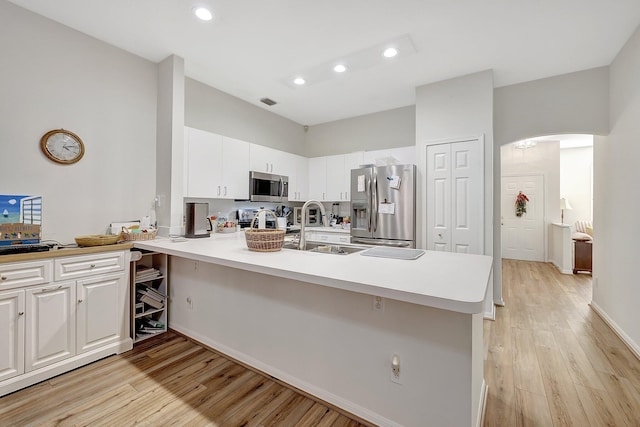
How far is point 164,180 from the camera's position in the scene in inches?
117

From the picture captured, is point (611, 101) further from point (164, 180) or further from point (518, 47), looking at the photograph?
point (164, 180)

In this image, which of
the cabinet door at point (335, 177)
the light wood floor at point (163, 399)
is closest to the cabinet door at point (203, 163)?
the light wood floor at point (163, 399)

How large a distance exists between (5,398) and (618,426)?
3689mm

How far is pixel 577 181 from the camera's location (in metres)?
6.62

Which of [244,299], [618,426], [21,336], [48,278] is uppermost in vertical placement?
[48,278]

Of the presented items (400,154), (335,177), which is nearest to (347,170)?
(335,177)

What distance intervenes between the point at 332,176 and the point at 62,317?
367cm

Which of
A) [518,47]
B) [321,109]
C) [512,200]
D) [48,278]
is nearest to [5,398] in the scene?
[48,278]

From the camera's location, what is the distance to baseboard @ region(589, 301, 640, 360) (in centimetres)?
239

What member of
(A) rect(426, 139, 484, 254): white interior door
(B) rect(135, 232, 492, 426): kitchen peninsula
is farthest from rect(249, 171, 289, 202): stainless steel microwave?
(A) rect(426, 139, 484, 254): white interior door

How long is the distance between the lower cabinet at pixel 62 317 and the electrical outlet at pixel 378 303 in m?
2.13

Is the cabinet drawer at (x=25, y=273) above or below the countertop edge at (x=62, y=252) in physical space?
below

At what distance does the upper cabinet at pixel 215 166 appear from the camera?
3149 millimetres

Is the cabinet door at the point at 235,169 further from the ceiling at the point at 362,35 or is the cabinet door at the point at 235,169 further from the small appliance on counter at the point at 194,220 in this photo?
the ceiling at the point at 362,35
